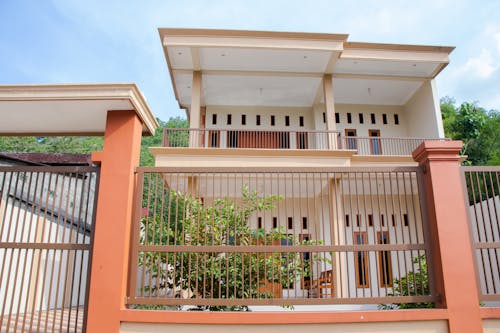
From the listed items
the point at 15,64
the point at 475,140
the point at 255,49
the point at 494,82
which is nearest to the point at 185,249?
the point at 255,49

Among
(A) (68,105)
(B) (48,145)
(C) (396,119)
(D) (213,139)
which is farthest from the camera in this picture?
(B) (48,145)

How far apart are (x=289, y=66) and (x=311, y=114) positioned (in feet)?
10.0

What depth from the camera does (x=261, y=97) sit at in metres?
14.1

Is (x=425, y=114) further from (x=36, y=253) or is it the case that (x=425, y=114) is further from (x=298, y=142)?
(x=36, y=253)

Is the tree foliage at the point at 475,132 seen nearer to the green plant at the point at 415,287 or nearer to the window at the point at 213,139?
the window at the point at 213,139

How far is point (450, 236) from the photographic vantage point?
364 centimetres

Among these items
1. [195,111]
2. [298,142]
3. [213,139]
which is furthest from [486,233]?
[213,139]

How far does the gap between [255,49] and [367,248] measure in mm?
8693

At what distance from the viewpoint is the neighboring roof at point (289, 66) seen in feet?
36.2

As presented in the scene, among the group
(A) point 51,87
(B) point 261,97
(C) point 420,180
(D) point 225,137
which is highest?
(B) point 261,97

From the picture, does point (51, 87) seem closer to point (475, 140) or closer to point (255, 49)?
point (255, 49)

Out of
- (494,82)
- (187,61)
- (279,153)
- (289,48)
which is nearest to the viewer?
(279,153)

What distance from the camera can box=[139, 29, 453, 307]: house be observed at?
9898mm

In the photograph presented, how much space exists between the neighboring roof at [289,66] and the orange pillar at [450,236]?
26.3 feet
